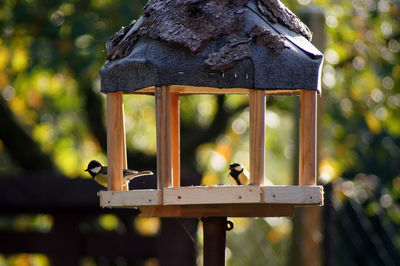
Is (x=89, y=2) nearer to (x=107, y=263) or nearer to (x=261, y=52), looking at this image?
(x=107, y=263)

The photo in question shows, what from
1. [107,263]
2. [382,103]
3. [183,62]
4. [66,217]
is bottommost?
[107,263]

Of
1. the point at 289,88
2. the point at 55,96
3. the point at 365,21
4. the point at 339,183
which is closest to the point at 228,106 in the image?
the point at 365,21

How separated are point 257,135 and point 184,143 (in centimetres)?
449

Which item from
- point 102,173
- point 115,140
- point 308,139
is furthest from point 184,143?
point 308,139

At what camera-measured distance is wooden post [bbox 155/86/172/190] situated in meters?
2.66

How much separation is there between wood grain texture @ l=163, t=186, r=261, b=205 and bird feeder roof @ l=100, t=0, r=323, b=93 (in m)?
0.36

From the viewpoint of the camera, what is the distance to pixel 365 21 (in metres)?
7.38

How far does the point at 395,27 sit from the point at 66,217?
159 inches

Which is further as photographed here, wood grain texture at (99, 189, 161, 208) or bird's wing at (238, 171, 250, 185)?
bird's wing at (238, 171, 250, 185)

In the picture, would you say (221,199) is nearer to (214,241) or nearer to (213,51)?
(214,241)

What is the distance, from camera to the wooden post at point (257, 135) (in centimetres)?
264

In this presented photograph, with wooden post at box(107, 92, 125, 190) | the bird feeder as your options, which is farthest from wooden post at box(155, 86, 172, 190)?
wooden post at box(107, 92, 125, 190)

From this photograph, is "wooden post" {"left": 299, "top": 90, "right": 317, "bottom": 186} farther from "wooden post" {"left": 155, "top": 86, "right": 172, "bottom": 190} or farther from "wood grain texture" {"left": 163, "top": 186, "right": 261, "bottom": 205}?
"wooden post" {"left": 155, "top": 86, "right": 172, "bottom": 190}

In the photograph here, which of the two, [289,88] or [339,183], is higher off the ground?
[289,88]
